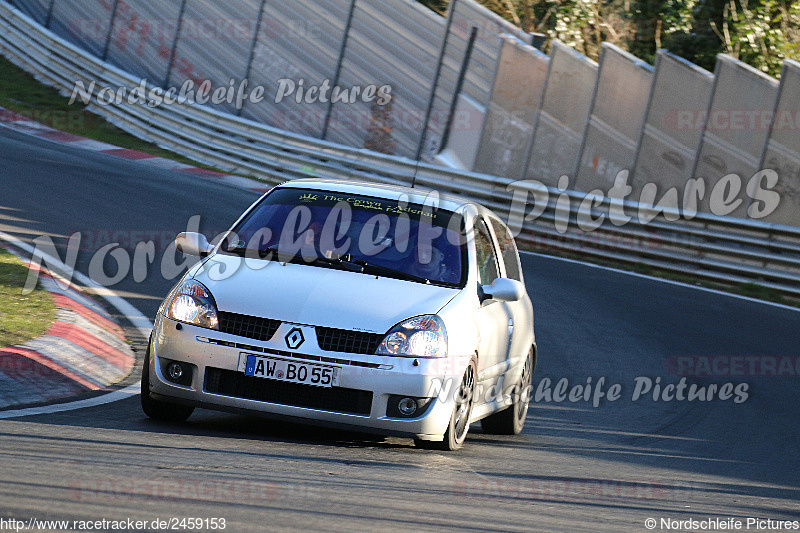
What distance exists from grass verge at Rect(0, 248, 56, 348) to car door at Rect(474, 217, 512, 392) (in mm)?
3236

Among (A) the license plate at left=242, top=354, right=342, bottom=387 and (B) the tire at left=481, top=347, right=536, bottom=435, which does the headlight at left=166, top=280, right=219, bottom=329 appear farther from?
(B) the tire at left=481, top=347, right=536, bottom=435

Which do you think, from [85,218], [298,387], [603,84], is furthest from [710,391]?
[603,84]

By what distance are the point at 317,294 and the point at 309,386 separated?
1.81ft

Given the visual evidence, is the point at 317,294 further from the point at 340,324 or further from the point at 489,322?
the point at 489,322

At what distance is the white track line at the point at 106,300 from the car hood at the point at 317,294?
3.48ft

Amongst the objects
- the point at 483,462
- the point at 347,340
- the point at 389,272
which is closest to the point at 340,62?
the point at 389,272

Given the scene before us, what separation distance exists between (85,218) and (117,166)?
5.37m

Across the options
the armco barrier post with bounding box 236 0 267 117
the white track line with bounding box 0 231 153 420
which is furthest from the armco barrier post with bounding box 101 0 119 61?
the white track line with bounding box 0 231 153 420

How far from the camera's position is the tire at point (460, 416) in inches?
262

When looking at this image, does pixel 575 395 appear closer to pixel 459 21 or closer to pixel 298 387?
pixel 298 387

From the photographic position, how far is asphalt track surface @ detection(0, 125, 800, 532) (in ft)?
15.8

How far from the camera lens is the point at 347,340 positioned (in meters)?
6.33

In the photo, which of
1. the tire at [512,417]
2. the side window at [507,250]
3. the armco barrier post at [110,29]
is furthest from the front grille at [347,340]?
the armco barrier post at [110,29]

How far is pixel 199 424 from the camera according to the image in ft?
22.3
